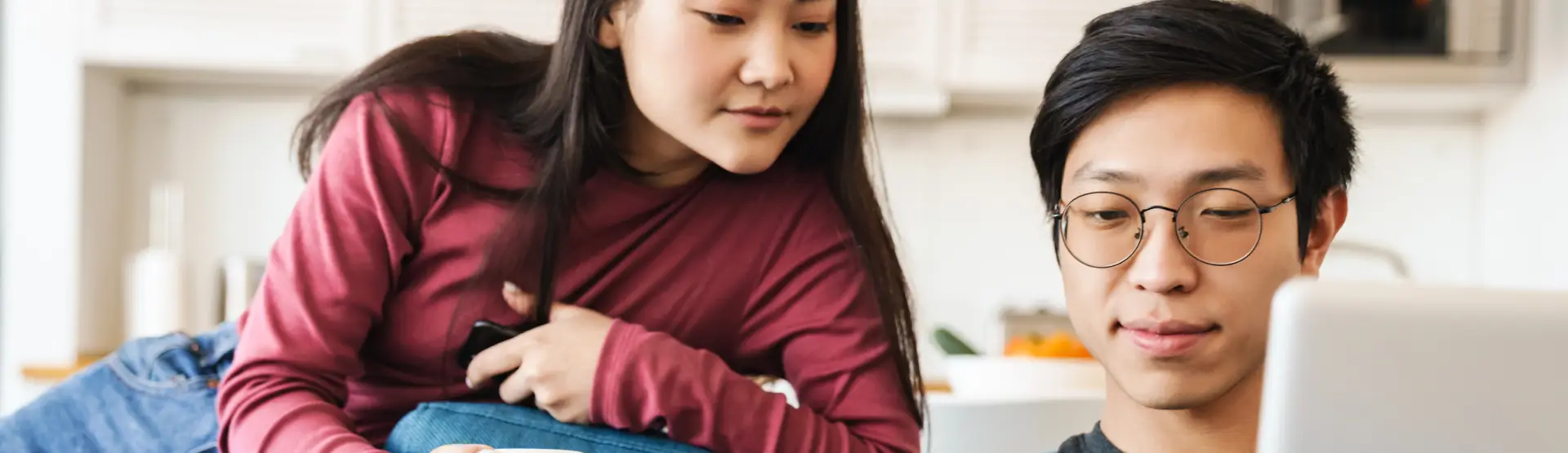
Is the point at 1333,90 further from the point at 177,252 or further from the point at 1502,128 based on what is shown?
the point at 177,252

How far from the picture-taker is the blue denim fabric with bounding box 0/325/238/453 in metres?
1.09

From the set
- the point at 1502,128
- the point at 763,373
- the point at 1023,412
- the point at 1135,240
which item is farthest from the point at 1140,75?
the point at 1502,128

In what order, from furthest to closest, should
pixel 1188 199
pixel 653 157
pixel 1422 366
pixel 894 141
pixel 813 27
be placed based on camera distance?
pixel 894 141 < pixel 653 157 < pixel 813 27 < pixel 1188 199 < pixel 1422 366

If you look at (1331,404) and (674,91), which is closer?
(1331,404)

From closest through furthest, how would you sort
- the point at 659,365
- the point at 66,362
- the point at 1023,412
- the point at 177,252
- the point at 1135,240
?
the point at 1135,240, the point at 659,365, the point at 1023,412, the point at 66,362, the point at 177,252

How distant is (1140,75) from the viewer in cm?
85

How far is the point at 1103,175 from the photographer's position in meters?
0.83

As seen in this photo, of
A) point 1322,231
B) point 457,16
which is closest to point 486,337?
point 1322,231

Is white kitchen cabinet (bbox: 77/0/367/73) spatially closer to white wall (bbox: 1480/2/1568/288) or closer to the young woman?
the young woman

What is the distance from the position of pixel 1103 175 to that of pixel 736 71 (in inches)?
11.1

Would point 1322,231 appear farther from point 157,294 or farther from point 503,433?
point 157,294

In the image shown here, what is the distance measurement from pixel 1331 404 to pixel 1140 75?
0.41 meters

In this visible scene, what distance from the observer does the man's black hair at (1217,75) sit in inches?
32.8

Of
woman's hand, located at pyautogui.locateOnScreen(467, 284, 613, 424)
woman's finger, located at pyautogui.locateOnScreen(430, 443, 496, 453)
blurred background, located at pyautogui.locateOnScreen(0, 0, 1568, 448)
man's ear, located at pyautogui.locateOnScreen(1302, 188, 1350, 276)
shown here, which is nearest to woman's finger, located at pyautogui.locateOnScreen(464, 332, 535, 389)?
woman's hand, located at pyautogui.locateOnScreen(467, 284, 613, 424)
